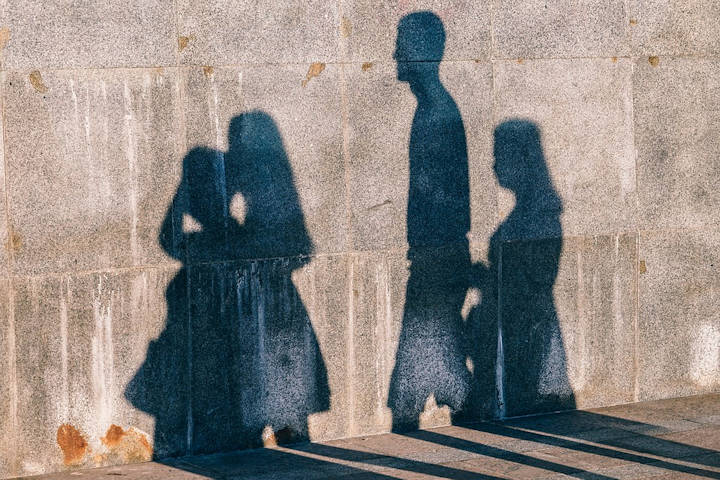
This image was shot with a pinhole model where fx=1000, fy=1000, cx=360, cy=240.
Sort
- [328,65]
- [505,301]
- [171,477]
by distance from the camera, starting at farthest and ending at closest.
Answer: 1. [505,301]
2. [328,65]
3. [171,477]

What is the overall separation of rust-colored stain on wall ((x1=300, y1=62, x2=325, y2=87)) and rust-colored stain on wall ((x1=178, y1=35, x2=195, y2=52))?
32.5 inches

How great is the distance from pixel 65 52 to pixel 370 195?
2319 mm

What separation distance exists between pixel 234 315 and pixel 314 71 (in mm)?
1811

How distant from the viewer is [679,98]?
799 cm

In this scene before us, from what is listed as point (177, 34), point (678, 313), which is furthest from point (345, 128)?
point (678, 313)

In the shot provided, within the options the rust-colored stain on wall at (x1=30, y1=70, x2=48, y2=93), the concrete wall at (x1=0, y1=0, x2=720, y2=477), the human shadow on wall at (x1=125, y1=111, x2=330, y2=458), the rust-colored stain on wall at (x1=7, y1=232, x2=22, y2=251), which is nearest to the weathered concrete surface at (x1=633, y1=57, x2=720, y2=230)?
the concrete wall at (x1=0, y1=0, x2=720, y2=477)

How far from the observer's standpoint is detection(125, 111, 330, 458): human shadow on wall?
22.5 ft

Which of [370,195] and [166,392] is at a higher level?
[370,195]

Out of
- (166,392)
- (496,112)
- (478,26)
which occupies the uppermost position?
(478,26)

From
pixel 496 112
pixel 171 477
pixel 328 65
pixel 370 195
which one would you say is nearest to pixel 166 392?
pixel 171 477

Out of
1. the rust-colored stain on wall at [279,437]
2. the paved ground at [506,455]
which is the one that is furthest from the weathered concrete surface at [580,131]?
the rust-colored stain on wall at [279,437]

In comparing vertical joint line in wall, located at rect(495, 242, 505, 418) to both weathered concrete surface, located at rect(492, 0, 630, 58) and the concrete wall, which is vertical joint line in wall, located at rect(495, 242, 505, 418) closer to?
the concrete wall

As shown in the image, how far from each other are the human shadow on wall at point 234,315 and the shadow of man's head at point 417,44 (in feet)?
3.55

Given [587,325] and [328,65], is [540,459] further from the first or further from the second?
[328,65]
